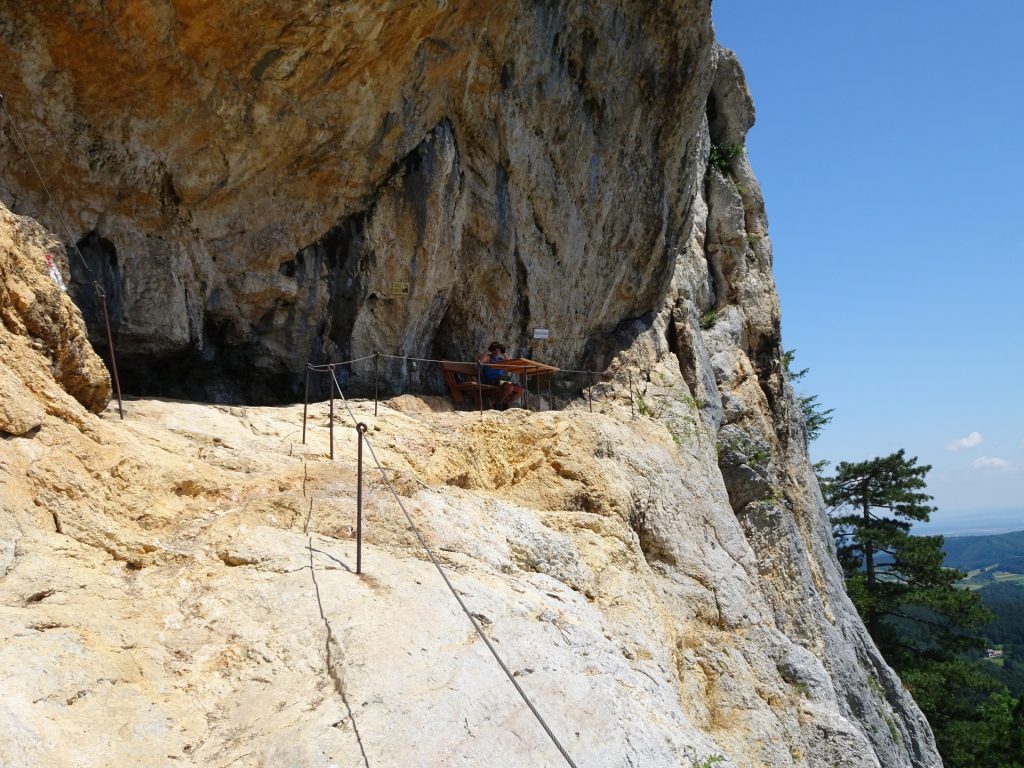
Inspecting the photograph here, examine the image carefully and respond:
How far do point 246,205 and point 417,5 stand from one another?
358cm

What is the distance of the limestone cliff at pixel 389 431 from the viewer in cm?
484

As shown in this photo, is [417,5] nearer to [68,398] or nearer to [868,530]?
[68,398]

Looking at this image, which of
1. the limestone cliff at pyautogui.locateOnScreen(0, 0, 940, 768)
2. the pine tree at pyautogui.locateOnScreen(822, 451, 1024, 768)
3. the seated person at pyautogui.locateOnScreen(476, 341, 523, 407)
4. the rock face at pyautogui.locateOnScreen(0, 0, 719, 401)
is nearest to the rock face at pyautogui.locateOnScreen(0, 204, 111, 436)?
the limestone cliff at pyautogui.locateOnScreen(0, 0, 940, 768)

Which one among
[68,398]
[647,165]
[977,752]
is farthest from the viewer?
[977,752]

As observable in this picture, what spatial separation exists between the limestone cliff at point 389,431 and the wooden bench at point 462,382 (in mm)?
685

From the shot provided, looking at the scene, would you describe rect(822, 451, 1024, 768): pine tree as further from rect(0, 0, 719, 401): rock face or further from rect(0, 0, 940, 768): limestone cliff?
rect(0, 0, 719, 401): rock face

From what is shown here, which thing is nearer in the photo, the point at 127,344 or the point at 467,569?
the point at 467,569

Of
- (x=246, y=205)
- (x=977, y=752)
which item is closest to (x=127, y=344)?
(x=246, y=205)

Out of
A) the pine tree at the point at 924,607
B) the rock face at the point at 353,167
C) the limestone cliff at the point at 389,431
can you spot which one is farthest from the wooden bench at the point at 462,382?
the pine tree at the point at 924,607

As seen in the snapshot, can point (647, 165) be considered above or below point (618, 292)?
above

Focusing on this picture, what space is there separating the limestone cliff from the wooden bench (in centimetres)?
69

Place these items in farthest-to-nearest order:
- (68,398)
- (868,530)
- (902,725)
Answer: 1. (868,530)
2. (902,725)
3. (68,398)

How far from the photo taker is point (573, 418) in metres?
11.3

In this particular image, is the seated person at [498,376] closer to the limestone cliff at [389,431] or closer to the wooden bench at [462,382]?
the wooden bench at [462,382]
